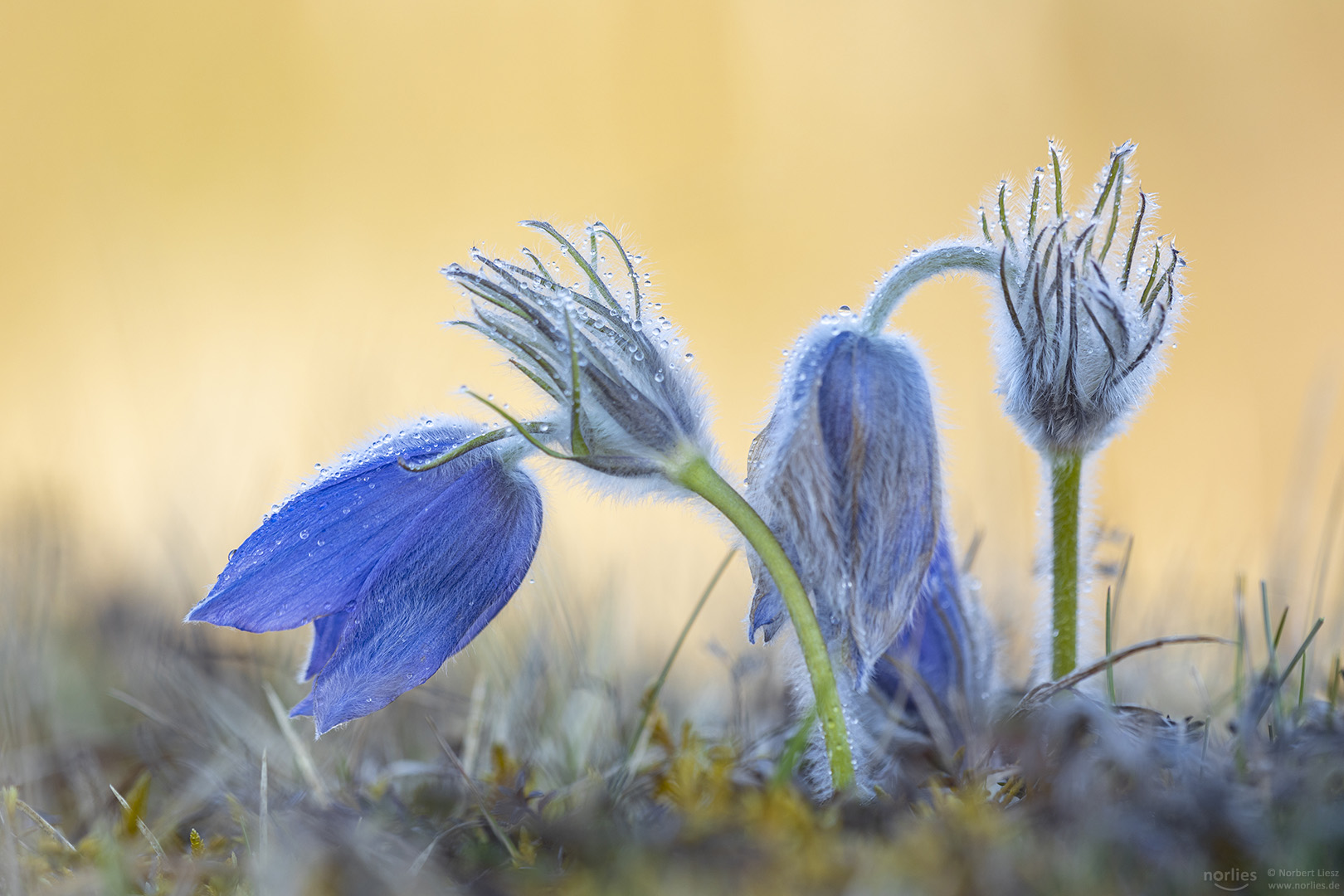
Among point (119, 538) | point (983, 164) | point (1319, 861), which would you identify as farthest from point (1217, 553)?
point (983, 164)

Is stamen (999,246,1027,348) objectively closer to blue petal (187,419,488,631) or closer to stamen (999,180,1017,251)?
stamen (999,180,1017,251)

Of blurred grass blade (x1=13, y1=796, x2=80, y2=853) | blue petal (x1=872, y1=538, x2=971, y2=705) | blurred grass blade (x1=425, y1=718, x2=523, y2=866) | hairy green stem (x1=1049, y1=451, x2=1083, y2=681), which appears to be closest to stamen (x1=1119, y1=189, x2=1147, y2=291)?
hairy green stem (x1=1049, y1=451, x2=1083, y2=681)

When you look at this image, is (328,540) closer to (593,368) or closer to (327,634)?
(327,634)

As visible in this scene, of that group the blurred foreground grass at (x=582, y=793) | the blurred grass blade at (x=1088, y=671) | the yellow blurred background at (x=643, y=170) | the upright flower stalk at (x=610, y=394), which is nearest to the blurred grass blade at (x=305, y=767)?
the blurred foreground grass at (x=582, y=793)

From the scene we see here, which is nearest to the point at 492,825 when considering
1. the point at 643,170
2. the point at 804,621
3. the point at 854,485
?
the point at 804,621

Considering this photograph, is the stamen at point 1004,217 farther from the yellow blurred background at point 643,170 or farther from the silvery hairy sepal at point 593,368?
the yellow blurred background at point 643,170
